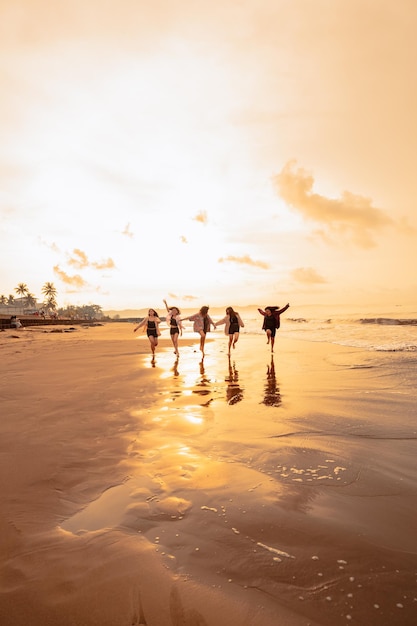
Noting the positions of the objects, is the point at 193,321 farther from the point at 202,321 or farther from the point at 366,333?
the point at 366,333

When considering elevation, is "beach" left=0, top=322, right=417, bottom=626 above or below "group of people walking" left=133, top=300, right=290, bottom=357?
below

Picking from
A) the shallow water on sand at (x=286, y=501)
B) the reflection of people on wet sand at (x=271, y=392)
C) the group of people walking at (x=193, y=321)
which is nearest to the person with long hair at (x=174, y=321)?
the group of people walking at (x=193, y=321)

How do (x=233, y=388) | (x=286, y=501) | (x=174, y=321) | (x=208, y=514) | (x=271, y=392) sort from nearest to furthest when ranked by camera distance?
(x=208, y=514) → (x=286, y=501) → (x=271, y=392) → (x=233, y=388) → (x=174, y=321)

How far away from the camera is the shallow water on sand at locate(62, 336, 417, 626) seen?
200 centimetres

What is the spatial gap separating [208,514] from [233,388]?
17.9 ft

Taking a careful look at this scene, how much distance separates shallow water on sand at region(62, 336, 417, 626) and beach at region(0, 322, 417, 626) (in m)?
0.01

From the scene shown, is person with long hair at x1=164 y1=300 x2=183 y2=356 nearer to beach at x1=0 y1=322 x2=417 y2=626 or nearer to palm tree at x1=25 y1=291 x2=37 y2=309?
beach at x1=0 y1=322 x2=417 y2=626

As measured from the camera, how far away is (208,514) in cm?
279

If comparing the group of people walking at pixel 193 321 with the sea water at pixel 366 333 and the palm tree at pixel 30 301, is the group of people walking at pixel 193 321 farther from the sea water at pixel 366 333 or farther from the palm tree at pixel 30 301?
the palm tree at pixel 30 301

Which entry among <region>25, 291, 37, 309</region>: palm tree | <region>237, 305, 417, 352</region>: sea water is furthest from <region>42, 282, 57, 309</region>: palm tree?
<region>237, 305, 417, 352</region>: sea water

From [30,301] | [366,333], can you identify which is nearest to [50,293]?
[30,301]

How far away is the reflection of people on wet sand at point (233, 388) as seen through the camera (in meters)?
7.03

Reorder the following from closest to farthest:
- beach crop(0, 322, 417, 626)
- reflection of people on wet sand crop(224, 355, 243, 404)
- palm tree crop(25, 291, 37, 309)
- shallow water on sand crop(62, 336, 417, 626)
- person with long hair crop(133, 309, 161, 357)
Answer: beach crop(0, 322, 417, 626) < shallow water on sand crop(62, 336, 417, 626) < reflection of people on wet sand crop(224, 355, 243, 404) < person with long hair crop(133, 309, 161, 357) < palm tree crop(25, 291, 37, 309)

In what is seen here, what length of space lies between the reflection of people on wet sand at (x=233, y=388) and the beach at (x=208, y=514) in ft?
1.97
